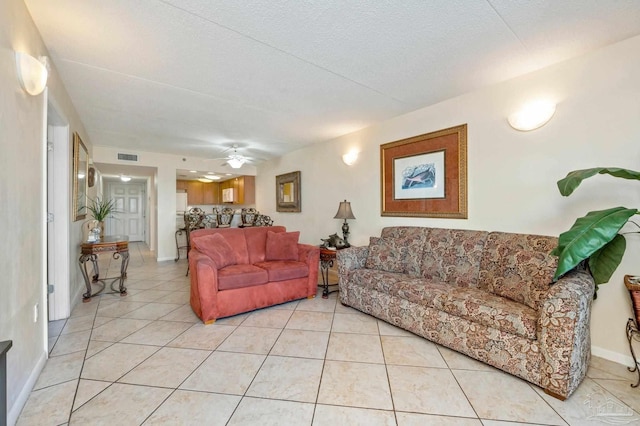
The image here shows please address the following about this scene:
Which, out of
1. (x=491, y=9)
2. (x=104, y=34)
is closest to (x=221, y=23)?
(x=104, y=34)

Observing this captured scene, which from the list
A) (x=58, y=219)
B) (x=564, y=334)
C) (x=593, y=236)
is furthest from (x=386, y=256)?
(x=58, y=219)

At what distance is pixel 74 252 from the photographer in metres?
3.35

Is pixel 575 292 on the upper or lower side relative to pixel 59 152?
lower

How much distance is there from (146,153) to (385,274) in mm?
5247

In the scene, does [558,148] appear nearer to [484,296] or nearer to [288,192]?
[484,296]

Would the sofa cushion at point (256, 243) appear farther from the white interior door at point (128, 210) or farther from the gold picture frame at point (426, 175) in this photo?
the white interior door at point (128, 210)

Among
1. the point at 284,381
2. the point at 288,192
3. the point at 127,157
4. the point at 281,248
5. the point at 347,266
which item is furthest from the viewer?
the point at 288,192

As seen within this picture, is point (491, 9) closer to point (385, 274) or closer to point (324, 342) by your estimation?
point (385, 274)

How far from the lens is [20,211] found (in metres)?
1.60

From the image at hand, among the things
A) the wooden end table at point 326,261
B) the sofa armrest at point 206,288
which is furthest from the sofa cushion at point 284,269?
the sofa armrest at point 206,288

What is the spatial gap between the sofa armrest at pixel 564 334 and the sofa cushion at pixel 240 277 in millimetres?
2432

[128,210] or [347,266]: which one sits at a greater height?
[128,210]

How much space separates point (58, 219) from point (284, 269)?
91.5 inches

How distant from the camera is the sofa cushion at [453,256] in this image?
2549 mm
